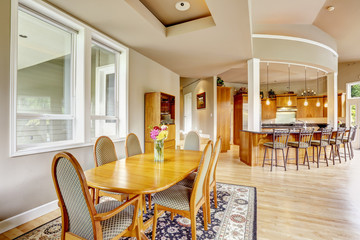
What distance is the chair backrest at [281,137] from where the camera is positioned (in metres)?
4.17

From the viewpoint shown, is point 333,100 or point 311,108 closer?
point 333,100

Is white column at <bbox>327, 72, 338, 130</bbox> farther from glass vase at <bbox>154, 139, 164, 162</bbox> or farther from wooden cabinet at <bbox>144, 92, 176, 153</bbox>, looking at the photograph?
glass vase at <bbox>154, 139, 164, 162</bbox>

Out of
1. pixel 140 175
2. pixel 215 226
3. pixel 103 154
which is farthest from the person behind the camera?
pixel 103 154

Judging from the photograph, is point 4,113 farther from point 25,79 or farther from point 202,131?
point 202,131

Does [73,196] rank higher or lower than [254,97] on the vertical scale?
lower

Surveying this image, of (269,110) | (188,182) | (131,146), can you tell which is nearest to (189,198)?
(188,182)

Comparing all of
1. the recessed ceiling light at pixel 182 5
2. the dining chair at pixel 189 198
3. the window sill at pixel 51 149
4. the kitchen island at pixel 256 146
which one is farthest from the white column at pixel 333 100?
the window sill at pixel 51 149

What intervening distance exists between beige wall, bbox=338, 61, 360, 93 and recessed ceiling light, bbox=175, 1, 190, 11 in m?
7.91

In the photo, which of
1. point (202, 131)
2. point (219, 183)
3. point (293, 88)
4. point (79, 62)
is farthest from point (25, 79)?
point (293, 88)

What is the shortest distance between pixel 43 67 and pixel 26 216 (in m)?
1.92

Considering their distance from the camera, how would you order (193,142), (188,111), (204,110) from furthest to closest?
(188,111) < (204,110) < (193,142)

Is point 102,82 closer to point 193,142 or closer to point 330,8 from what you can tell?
point 193,142

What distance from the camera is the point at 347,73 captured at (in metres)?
7.37

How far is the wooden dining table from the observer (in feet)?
4.46
